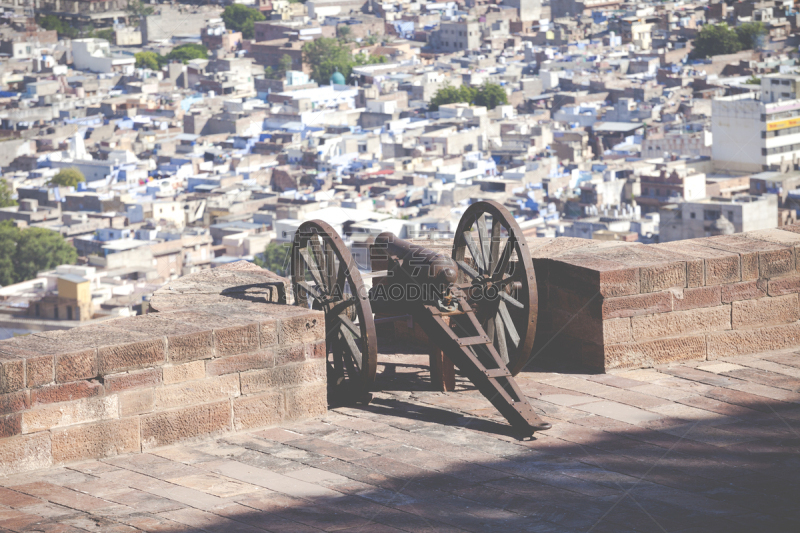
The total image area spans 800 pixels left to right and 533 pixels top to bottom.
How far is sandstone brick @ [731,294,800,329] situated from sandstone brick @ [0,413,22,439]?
7.52 feet

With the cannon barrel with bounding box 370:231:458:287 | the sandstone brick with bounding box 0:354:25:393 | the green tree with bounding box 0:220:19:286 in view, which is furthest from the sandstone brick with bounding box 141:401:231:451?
the green tree with bounding box 0:220:19:286

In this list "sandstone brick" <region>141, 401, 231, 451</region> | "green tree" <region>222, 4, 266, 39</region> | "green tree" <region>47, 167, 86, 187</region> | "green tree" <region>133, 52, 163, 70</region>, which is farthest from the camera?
"green tree" <region>222, 4, 266, 39</region>

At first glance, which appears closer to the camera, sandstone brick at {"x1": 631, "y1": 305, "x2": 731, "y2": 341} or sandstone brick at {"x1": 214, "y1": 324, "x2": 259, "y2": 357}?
sandstone brick at {"x1": 214, "y1": 324, "x2": 259, "y2": 357}

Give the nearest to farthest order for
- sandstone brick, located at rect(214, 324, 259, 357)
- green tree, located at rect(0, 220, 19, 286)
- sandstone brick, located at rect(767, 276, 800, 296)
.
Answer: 1. sandstone brick, located at rect(214, 324, 259, 357)
2. sandstone brick, located at rect(767, 276, 800, 296)
3. green tree, located at rect(0, 220, 19, 286)

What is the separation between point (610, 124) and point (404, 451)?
4602 cm

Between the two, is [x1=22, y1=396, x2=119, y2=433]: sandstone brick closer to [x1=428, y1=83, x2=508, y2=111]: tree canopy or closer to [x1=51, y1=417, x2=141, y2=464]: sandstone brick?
[x1=51, y1=417, x2=141, y2=464]: sandstone brick

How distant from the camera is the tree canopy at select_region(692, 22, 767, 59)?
6347 cm

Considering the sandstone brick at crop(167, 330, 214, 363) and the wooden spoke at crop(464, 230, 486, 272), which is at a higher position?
the wooden spoke at crop(464, 230, 486, 272)

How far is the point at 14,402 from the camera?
2947 mm

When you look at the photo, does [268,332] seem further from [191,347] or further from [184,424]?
[184,424]

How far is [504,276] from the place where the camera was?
3934 millimetres

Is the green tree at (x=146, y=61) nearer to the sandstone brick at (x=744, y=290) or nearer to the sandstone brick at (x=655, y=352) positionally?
the sandstone brick at (x=744, y=290)

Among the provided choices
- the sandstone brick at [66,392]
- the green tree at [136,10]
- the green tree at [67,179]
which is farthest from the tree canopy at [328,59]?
the sandstone brick at [66,392]

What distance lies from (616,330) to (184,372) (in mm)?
1389
